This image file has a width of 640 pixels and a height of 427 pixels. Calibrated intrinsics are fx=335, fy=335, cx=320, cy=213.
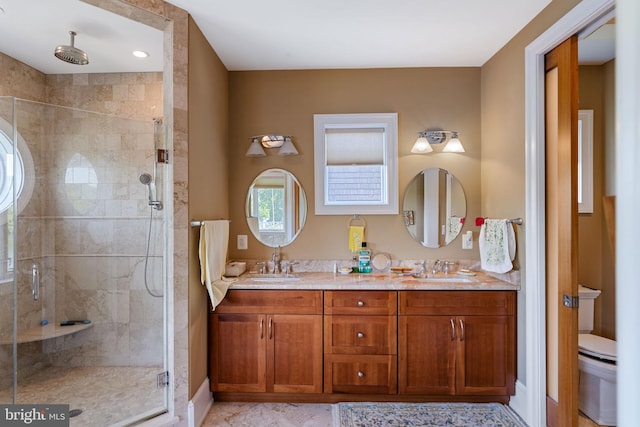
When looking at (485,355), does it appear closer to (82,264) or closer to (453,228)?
(453,228)

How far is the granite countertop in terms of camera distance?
235cm

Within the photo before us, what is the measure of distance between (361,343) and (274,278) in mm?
823

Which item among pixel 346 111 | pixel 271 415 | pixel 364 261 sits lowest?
pixel 271 415

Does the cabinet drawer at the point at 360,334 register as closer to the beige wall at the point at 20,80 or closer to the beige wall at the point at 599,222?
the beige wall at the point at 599,222

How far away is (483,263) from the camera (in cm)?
258

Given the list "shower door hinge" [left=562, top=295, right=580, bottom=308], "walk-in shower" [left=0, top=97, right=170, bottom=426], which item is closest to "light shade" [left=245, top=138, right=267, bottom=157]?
"walk-in shower" [left=0, top=97, right=170, bottom=426]

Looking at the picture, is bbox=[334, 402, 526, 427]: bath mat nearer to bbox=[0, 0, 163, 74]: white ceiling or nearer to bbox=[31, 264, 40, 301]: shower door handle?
bbox=[31, 264, 40, 301]: shower door handle

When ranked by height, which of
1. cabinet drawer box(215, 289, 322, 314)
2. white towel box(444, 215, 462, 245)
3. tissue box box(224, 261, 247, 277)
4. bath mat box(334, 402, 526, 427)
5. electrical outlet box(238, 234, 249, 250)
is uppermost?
white towel box(444, 215, 462, 245)

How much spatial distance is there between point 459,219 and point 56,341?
328 cm

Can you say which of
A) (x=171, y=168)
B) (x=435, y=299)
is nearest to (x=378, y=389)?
(x=435, y=299)

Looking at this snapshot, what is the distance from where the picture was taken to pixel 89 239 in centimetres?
251

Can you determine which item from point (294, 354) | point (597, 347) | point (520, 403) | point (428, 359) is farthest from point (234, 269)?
point (597, 347)

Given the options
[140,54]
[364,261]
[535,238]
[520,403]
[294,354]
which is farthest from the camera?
[364,261]

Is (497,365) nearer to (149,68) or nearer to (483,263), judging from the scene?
(483,263)
